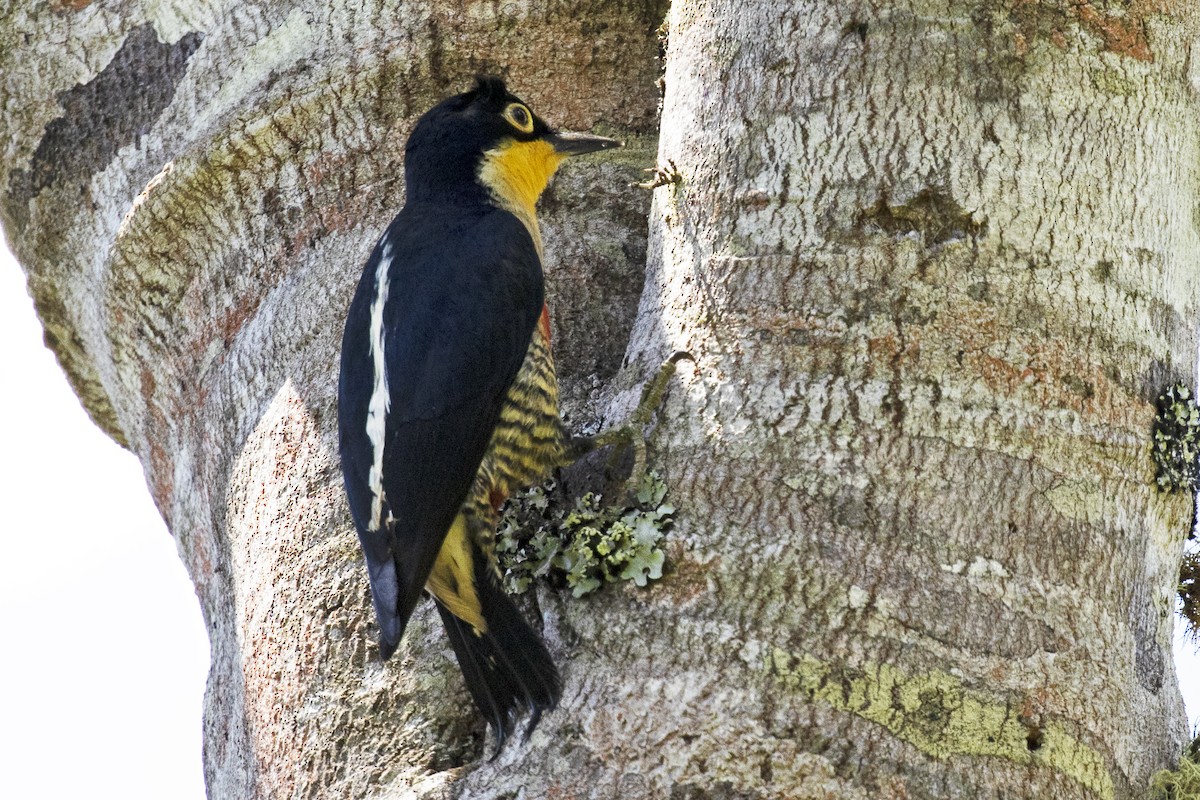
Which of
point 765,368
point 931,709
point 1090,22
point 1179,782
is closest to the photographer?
point 931,709

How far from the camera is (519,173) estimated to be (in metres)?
3.54

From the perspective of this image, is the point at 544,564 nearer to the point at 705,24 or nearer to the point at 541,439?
the point at 541,439

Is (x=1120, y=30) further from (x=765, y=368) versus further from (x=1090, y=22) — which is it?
(x=765, y=368)

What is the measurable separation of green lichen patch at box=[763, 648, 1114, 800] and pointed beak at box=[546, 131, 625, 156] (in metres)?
1.59

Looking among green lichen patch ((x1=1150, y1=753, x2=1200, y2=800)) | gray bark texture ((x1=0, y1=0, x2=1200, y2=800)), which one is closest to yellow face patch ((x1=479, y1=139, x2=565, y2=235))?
gray bark texture ((x1=0, y1=0, x2=1200, y2=800))

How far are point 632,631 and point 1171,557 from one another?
1067mm

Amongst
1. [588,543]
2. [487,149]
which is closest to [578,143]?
[487,149]

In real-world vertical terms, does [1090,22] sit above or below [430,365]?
above

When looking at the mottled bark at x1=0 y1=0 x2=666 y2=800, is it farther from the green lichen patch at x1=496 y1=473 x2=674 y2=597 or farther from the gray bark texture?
the green lichen patch at x1=496 y1=473 x2=674 y2=597

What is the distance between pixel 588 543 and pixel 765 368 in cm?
45

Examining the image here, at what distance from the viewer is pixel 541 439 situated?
2949mm

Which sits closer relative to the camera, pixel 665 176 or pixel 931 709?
pixel 931 709

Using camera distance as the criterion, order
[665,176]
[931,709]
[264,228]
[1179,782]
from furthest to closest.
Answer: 1. [264,228]
2. [665,176]
3. [1179,782]
4. [931,709]

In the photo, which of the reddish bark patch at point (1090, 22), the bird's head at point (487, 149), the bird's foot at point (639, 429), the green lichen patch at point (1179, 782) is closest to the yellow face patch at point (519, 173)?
the bird's head at point (487, 149)
